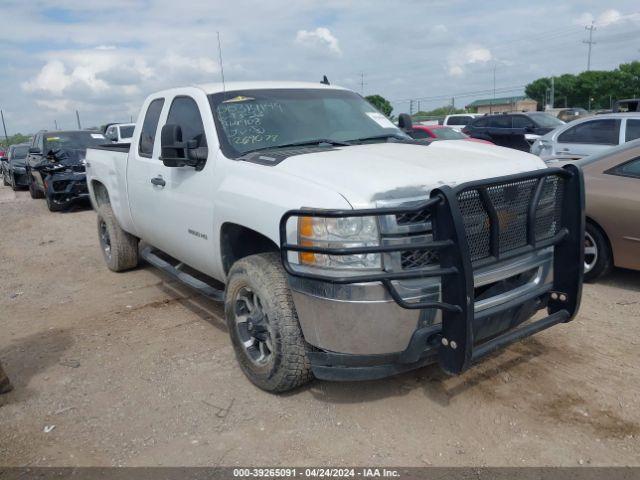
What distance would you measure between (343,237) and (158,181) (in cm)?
244

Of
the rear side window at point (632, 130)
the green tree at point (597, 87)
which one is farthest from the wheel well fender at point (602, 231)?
the green tree at point (597, 87)

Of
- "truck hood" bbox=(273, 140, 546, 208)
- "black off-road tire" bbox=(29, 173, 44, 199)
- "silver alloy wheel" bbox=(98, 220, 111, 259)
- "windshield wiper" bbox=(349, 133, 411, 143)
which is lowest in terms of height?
"black off-road tire" bbox=(29, 173, 44, 199)

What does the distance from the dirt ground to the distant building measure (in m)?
52.6

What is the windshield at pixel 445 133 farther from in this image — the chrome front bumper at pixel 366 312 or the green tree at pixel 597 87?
the green tree at pixel 597 87

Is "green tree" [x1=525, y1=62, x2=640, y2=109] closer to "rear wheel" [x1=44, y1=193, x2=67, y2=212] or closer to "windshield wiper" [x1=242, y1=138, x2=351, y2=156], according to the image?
"rear wheel" [x1=44, y1=193, x2=67, y2=212]

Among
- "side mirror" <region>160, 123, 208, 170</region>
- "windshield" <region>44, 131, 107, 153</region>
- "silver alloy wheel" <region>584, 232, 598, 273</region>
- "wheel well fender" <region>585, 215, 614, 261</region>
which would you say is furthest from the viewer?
"windshield" <region>44, 131, 107, 153</region>

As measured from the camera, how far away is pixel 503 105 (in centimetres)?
6106

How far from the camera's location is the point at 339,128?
452cm

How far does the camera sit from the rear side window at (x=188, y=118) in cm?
439

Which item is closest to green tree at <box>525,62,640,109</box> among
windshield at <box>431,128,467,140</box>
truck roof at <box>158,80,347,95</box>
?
windshield at <box>431,128,467,140</box>

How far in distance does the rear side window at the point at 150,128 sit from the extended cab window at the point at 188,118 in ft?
1.05

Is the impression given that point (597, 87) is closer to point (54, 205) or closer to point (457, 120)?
point (457, 120)

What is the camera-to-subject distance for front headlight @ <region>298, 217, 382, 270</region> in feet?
9.64

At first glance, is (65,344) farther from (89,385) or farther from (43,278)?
(43,278)
